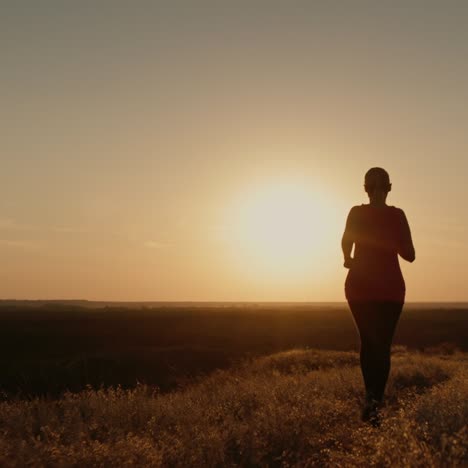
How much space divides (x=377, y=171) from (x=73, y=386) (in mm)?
16394

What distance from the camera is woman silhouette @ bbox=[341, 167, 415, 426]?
5.97 meters

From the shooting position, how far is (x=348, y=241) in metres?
6.23

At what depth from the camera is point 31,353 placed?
37.9m

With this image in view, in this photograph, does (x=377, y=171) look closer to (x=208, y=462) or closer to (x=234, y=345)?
(x=208, y=462)

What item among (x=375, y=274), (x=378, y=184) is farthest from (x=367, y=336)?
(x=378, y=184)

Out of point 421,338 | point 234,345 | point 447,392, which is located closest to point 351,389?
point 447,392

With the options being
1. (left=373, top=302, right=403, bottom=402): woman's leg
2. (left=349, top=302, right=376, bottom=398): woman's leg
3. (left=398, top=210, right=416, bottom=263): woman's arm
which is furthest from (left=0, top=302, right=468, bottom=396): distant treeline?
(left=398, top=210, right=416, bottom=263): woman's arm

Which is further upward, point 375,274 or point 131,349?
point 375,274

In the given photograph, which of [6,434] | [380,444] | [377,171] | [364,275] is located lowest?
[6,434]

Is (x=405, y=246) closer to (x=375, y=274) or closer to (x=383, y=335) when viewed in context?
(x=375, y=274)

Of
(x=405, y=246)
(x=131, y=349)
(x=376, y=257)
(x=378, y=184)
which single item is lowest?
(x=131, y=349)

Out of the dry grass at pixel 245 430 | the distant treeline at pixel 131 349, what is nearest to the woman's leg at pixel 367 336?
the dry grass at pixel 245 430

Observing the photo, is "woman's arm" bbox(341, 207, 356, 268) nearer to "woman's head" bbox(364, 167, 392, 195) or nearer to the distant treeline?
"woman's head" bbox(364, 167, 392, 195)

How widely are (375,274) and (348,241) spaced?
425 mm
